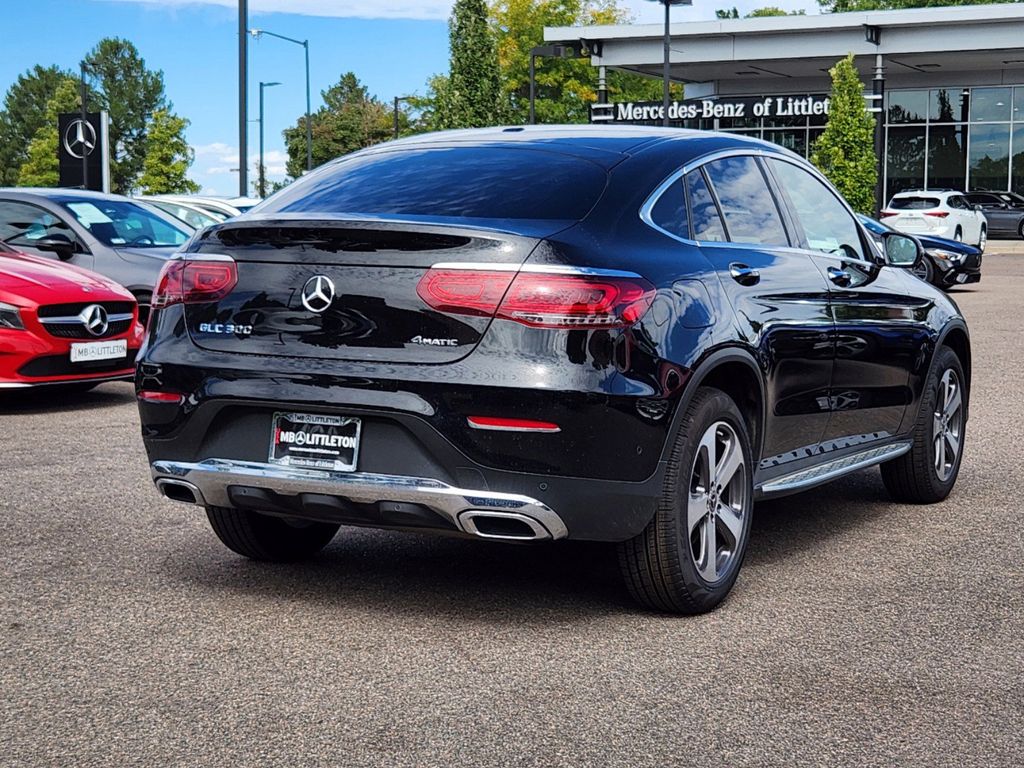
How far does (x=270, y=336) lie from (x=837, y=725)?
216cm

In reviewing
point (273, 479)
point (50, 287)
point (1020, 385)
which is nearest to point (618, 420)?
point (273, 479)

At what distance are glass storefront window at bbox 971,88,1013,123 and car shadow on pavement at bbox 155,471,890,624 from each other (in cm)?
4999

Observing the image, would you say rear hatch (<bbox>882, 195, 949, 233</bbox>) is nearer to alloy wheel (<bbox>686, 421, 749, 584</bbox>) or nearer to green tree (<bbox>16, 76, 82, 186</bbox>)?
alloy wheel (<bbox>686, 421, 749, 584</bbox>)

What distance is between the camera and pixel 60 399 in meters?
11.6

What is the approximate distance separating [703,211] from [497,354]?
127 cm

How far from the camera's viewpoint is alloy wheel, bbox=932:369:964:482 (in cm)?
737

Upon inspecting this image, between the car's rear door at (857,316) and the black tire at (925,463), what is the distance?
0.27m

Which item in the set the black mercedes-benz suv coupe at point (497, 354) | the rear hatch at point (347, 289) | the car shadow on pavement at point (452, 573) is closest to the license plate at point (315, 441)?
the black mercedes-benz suv coupe at point (497, 354)

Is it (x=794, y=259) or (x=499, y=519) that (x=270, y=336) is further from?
(x=794, y=259)

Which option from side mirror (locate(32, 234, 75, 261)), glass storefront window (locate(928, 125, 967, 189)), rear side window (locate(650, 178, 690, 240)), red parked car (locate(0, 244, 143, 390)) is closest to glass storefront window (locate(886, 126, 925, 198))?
glass storefront window (locate(928, 125, 967, 189))

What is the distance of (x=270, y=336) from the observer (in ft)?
16.1

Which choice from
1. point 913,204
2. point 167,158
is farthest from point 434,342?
point 167,158

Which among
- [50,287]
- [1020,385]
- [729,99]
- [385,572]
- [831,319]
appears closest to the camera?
[385,572]

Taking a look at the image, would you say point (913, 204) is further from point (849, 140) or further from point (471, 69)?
point (471, 69)
